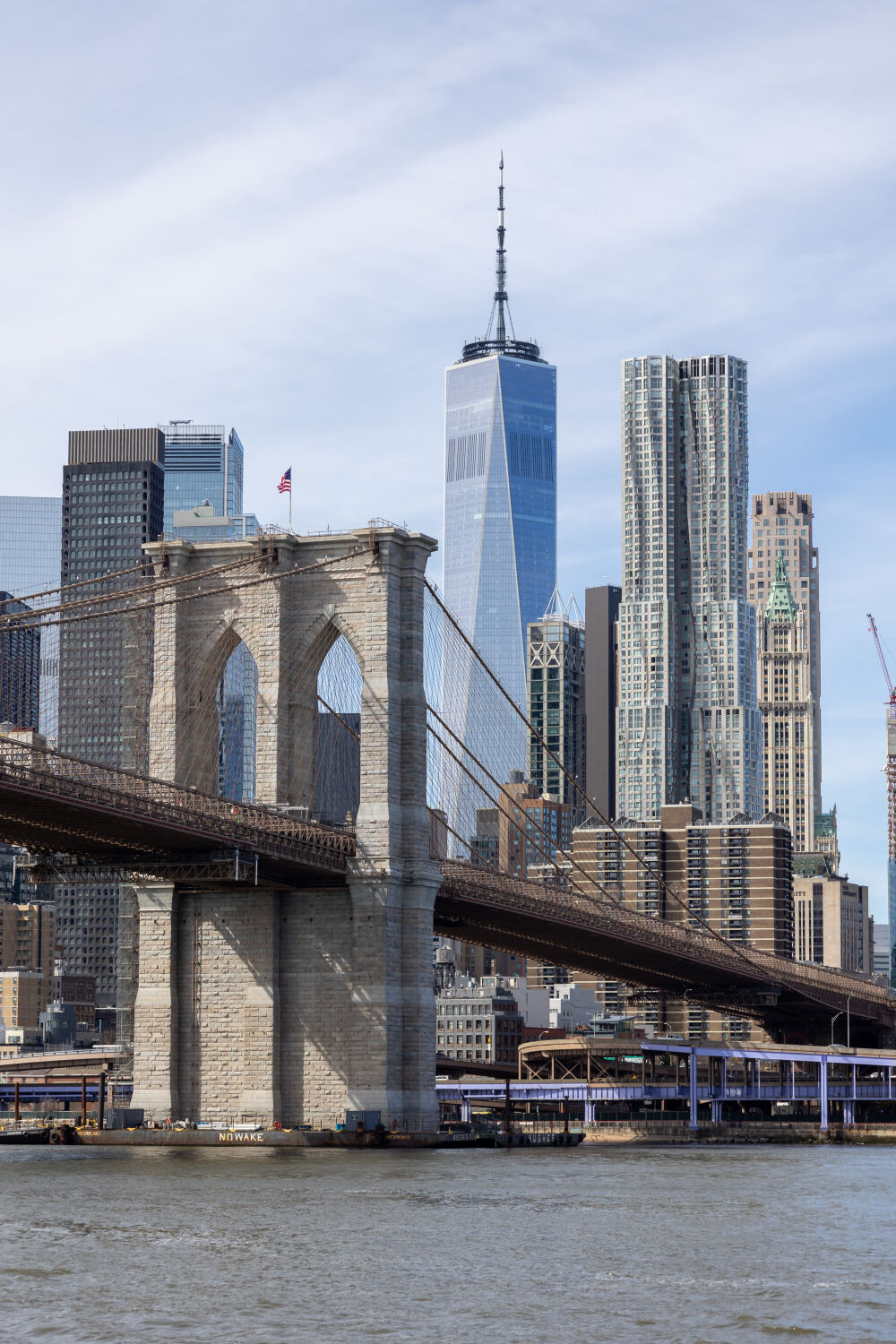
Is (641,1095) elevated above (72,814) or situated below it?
below

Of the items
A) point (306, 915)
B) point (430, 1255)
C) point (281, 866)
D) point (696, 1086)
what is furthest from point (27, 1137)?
point (430, 1255)

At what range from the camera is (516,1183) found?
2591 inches

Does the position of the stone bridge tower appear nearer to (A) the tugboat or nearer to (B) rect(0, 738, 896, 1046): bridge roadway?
(B) rect(0, 738, 896, 1046): bridge roadway

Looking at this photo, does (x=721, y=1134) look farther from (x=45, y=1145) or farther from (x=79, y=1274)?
(x=79, y=1274)

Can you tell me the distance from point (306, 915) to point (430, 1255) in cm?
4039

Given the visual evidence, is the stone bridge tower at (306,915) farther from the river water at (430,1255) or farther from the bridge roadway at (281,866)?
the river water at (430,1255)

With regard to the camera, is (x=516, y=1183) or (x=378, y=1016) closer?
(x=516, y=1183)

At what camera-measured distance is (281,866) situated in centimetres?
8044

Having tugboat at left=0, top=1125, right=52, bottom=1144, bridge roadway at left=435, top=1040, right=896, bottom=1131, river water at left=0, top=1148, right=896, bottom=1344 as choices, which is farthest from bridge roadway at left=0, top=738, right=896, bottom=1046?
tugboat at left=0, top=1125, right=52, bottom=1144

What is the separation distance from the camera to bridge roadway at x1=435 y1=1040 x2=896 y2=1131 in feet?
403

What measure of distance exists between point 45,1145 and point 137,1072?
9.05 m

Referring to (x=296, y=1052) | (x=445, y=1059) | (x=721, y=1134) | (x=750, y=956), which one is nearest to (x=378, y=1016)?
(x=296, y=1052)

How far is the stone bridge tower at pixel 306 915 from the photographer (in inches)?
3290

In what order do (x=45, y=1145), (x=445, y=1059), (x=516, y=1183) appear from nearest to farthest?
(x=516, y=1183), (x=45, y=1145), (x=445, y=1059)
